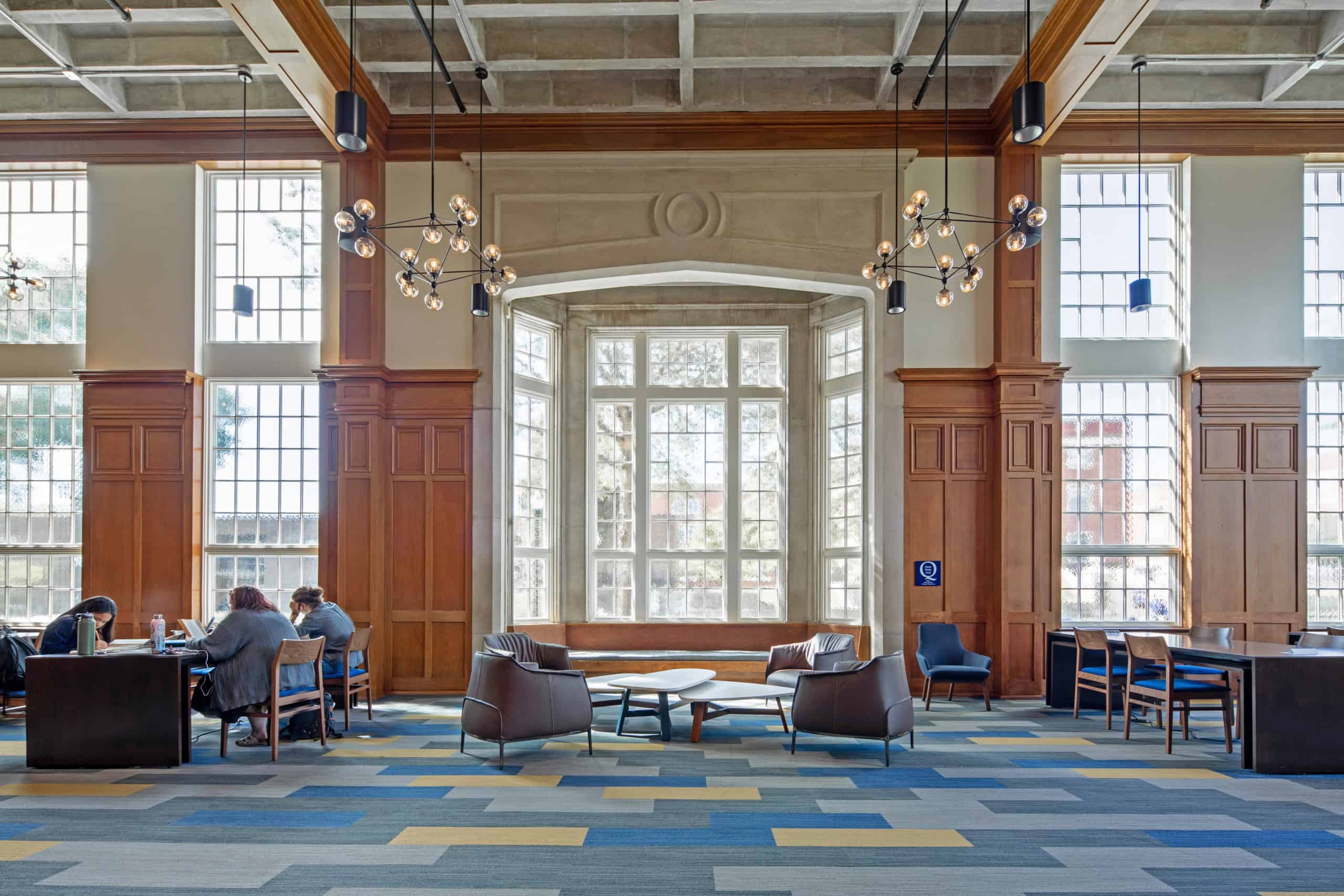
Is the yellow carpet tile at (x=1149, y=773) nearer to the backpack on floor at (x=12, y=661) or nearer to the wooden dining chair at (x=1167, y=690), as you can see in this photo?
the wooden dining chair at (x=1167, y=690)

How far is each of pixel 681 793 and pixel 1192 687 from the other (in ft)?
13.1

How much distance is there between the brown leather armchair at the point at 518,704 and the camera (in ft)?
20.2

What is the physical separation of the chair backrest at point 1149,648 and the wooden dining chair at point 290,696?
5.94m

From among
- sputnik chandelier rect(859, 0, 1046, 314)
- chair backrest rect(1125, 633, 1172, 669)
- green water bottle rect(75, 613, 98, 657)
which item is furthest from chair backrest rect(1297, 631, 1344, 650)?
green water bottle rect(75, 613, 98, 657)

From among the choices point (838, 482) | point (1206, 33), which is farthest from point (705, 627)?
point (1206, 33)

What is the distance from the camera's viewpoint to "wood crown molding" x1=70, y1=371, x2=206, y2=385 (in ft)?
31.1

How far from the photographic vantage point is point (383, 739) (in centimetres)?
697

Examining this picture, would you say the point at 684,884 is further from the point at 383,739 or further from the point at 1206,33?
the point at 1206,33

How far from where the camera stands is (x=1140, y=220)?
975 cm

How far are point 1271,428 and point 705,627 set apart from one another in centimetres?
622

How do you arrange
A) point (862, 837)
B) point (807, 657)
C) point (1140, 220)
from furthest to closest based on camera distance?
point (1140, 220) < point (807, 657) < point (862, 837)

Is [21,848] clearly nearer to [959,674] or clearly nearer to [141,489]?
[141,489]

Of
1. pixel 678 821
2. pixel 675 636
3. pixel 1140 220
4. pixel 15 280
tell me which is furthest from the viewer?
pixel 675 636

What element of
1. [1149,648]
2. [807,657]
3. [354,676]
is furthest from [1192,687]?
[354,676]
